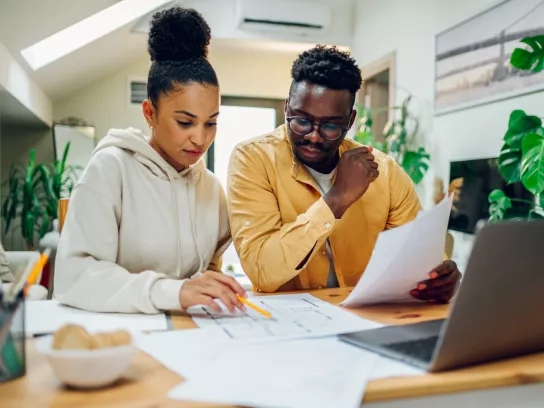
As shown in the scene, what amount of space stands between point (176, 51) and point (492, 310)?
0.83 metres

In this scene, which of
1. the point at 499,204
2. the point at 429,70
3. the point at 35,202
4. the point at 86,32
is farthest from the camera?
the point at 35,202

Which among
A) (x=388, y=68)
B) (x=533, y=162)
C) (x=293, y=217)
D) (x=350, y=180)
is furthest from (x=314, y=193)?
(x=388, y=68)

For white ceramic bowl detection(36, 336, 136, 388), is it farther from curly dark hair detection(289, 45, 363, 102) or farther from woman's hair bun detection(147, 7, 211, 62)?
curly dark hair detection(289, 45, 363, 102)

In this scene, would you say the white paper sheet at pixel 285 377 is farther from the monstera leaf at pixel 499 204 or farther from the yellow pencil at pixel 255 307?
the monstera leaf at pixel 499 204

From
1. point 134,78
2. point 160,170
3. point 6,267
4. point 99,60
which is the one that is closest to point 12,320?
point 160,170

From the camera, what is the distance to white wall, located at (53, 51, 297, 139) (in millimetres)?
5523

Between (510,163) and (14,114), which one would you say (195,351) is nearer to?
(510,163)

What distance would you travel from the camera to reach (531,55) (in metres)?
2.21

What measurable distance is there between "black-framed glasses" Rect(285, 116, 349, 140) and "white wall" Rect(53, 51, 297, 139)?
4.32m

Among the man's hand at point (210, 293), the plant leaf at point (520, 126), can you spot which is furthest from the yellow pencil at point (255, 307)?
the plant leaf at point (520, 126)

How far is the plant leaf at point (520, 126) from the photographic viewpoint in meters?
2.28

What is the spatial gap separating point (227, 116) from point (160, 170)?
4.79 meters

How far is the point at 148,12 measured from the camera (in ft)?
14.4

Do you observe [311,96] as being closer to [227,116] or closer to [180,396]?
[180,396]
